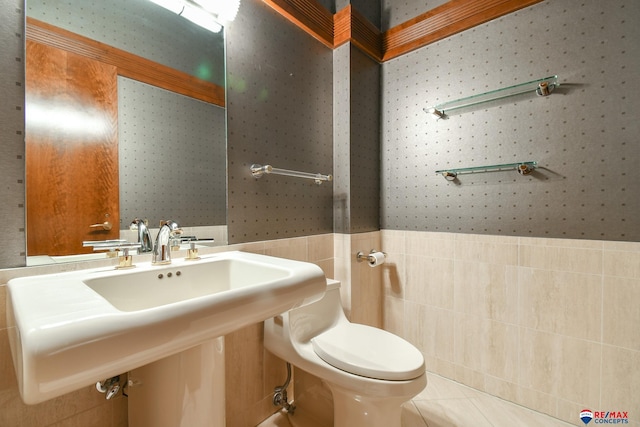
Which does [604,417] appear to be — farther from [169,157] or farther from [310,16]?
[310,16]

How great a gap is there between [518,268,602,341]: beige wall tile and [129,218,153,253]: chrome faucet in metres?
1.68

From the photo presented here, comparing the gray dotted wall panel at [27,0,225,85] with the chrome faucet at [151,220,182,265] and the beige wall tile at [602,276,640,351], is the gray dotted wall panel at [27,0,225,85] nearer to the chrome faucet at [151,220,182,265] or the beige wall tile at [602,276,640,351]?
the chrome faucet at [151,220,182,265]

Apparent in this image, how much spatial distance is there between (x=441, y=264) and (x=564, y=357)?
26.0 inches

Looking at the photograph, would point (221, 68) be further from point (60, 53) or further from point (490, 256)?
point (490, 256)

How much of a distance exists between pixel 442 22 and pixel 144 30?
153 cm

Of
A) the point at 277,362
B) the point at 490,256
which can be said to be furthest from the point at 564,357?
the point at 277,362

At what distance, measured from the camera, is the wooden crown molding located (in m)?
1.47

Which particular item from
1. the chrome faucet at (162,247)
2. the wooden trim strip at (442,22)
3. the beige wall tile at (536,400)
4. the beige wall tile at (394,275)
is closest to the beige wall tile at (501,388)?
the beige wall tile at (536,400)

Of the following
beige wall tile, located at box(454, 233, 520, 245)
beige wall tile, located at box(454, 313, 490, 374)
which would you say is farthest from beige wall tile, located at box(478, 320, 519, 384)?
beige wall tile, located at box(454, 233, 520, 245)

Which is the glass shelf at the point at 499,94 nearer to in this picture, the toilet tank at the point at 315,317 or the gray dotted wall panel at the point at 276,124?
the gray dotted wall panel at the point at 276,124

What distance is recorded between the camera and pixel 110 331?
1.44 ft

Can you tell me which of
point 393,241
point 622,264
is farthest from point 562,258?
point 393,241

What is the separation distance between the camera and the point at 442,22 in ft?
5.30

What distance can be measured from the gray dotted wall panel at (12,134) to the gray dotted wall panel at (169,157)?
0.24m
